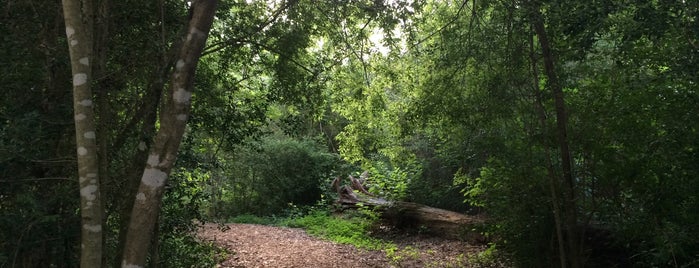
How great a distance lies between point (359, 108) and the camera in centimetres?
845

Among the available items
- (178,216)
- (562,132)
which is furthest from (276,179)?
(562,132)

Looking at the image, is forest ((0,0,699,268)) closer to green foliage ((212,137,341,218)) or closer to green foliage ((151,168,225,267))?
green foliage ((151,168,225,267))

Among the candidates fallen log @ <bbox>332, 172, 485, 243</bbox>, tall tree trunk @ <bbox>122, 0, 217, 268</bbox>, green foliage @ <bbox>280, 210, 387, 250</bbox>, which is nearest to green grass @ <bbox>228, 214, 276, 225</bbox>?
green foliage @ <bbox>280, 210, 387, 250</bbox>

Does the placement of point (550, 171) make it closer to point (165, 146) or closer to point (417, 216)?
point (165, 146)

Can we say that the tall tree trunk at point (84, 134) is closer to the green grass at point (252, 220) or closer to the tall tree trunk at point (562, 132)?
the tall tree trunk at point (562, 132)

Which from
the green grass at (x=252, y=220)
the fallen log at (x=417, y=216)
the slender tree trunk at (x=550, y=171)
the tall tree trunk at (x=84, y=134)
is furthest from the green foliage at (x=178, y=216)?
the green grass at (x=252, y=220)

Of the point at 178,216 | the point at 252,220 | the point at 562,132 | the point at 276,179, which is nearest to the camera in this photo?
the point at 562,132

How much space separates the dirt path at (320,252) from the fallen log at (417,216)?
11.1 inches

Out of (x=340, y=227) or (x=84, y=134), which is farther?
(x=340, y=227)

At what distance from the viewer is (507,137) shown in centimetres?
670

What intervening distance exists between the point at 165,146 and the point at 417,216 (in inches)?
398

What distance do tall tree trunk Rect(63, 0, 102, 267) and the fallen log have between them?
27.0 feet

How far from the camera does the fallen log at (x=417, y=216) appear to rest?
11383 millimetres

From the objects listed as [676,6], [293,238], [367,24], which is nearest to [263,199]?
[293,238]
